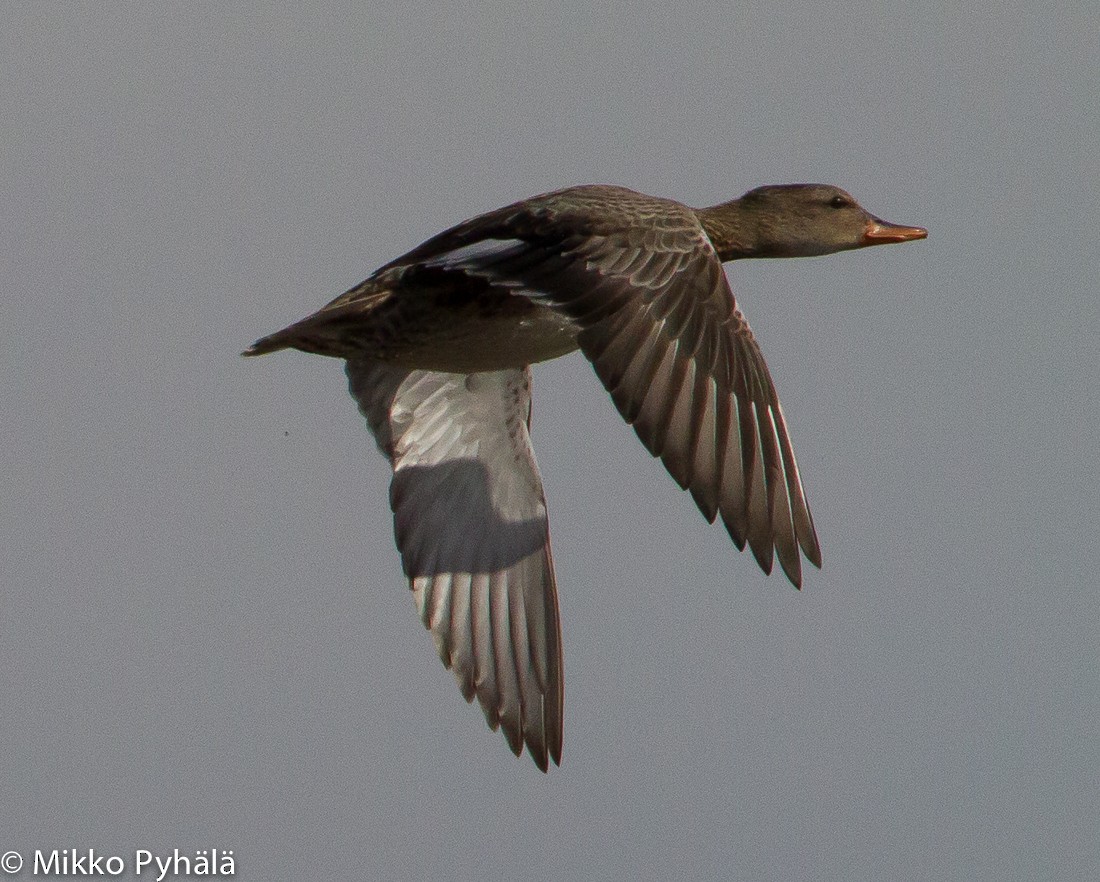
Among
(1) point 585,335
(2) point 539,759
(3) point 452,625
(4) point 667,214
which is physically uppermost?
(4) point 667,214

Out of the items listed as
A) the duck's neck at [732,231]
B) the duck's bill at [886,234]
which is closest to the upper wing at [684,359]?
the duck's neck at [732,231]

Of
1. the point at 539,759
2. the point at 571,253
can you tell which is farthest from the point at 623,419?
the point at 539,759

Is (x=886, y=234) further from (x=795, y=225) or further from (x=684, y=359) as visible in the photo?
(x=684, y=359)

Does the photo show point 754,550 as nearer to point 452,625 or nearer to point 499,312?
point 499,312

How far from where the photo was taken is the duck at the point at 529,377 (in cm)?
959

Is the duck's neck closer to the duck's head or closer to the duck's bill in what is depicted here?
the duck's head

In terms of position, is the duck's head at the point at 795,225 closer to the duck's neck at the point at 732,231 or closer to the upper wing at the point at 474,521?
the duck's neck at the point at 732,231

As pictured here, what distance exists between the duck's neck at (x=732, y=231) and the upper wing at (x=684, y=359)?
1.64m

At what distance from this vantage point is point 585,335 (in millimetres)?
9719

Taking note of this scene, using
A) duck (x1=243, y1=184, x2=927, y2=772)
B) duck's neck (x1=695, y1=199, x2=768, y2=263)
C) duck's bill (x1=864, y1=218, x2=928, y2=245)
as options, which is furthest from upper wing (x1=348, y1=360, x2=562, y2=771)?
duck's bill (x1=864, y1=218, x2=928, y2=245)

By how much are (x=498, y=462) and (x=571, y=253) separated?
3023 mm

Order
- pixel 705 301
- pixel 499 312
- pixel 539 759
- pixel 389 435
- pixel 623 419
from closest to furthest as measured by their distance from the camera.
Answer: pixel 623 419
pixel 705 301
pixel 499 312
pixel 539 759
pixel 389 435

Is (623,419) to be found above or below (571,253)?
below

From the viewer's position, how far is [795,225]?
12500mm
